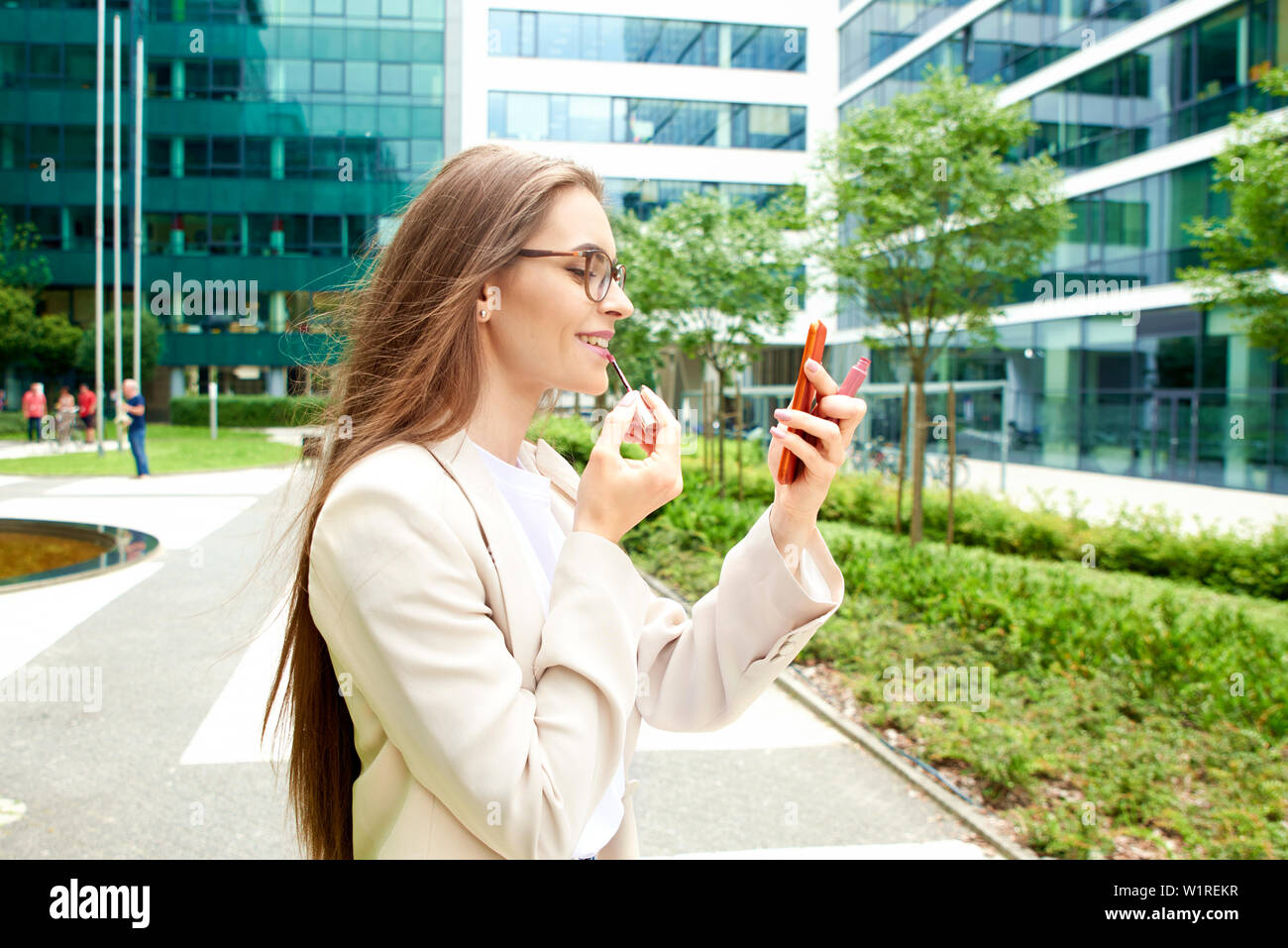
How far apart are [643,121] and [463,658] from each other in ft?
101

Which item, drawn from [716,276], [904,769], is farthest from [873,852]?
[716,276]

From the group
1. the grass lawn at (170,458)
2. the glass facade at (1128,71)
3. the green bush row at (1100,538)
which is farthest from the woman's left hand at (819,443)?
the glass facade at (1128,71)

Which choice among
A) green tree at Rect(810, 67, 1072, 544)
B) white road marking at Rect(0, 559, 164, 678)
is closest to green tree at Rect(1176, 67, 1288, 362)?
green tree at Rect(810, 67, 1072, 544)

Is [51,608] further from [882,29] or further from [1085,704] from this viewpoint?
[882,29]

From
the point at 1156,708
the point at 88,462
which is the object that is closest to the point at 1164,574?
the point at 1156,708

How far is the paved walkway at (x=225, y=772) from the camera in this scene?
3.86 meters

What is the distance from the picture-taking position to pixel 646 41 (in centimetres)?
2775

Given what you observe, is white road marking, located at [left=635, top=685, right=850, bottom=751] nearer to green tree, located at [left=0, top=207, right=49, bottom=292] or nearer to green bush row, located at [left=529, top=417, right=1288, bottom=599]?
green bush row, located at [left=529, top=417, right=1288, bottom=599]

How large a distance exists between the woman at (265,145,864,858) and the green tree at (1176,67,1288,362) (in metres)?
10.2

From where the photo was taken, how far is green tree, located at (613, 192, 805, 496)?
47.3 ft

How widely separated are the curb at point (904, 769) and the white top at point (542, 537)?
9.42ft

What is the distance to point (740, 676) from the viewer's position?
1.45 m

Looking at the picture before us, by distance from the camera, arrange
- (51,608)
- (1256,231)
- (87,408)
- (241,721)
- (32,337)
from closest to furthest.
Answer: (241,721) → (51,608) → (1256,231) → (87,408) → (32,337)
